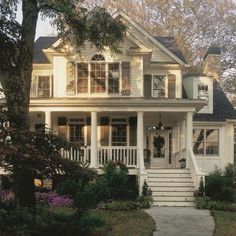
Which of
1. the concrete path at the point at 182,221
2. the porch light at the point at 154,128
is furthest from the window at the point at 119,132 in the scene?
the concrete path at the point at 182,221

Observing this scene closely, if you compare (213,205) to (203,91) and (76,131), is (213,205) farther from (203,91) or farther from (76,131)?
(203,91)

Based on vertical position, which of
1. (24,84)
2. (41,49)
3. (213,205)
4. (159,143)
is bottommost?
(213,205)

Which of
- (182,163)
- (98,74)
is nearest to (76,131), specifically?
(98,74)

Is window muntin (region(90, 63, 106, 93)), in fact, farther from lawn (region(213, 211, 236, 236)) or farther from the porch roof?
lawn (region(213, 211, 236, 236))

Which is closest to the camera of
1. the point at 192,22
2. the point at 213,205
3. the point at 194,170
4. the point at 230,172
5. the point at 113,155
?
the point at 213,205

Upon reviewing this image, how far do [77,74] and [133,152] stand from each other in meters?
4.35

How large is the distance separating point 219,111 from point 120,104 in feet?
28.4

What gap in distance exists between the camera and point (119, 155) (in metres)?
22.5

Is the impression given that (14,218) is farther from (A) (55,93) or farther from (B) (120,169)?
(A) (55,93)

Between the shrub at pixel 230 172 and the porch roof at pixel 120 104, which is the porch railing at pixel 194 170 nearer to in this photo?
the porch roof at pixel 120 104

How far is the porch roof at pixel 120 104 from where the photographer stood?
21.5 meters

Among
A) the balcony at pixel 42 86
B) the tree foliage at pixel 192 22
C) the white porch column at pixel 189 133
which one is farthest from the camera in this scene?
the tree foliage at pixel 192 22

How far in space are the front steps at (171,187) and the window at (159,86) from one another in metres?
4.52

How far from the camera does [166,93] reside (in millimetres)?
24609
